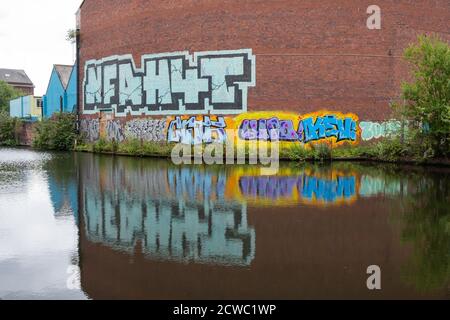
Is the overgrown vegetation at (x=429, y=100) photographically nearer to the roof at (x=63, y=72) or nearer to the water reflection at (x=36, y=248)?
the water reflection at (x=36, y=248)

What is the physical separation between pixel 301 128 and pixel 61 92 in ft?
82.4

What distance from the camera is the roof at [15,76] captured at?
10294 centimetres

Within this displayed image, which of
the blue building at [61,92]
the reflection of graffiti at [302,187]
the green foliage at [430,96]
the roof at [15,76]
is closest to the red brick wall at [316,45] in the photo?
the green foliage at [430,96]

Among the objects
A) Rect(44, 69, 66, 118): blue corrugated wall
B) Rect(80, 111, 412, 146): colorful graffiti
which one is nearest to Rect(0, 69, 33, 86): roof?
Rect(44, 69, 66, 118): blue corrugated wall

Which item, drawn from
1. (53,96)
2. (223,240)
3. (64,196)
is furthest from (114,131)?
(223,240)

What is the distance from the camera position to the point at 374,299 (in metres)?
6.02

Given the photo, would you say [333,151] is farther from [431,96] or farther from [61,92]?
[61,92]

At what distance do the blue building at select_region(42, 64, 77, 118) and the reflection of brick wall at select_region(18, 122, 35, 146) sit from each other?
295 cm

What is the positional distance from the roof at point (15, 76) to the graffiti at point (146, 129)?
3070 inches

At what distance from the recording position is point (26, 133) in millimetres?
53469

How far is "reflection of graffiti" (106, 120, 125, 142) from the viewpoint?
35525 mm

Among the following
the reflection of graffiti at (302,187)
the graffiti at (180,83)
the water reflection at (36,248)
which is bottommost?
the water reflection at (36,248)

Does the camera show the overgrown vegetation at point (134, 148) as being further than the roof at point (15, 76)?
No

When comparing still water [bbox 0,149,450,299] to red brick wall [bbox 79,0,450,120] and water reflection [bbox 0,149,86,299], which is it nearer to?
water reflection [bbox 0,149,86,299]
